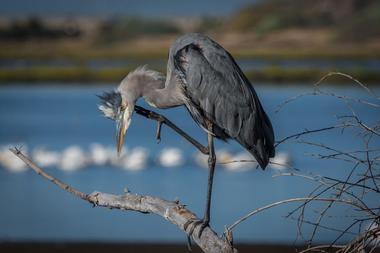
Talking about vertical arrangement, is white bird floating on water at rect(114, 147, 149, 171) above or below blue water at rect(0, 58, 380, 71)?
below

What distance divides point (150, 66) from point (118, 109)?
5857mm

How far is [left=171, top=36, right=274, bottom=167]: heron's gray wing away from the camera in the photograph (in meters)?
3.47

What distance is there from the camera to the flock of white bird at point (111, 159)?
8.49m

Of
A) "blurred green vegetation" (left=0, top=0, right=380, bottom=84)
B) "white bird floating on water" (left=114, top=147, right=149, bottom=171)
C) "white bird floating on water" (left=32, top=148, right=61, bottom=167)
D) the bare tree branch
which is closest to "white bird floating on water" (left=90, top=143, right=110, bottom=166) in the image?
"white bird floating on water" (left=114, top=147, right=149, bottom=171)

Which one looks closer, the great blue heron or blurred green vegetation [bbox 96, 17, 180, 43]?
the great blue heron

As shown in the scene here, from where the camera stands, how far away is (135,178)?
863 centimetres

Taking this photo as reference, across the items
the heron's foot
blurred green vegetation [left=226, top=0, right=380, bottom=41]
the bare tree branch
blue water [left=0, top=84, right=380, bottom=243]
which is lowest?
the heron's foot

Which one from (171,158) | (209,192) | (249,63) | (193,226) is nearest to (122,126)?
(209,192)

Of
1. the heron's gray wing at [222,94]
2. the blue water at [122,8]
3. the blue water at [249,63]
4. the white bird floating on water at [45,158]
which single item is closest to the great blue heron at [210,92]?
the heron's gray wing at [222,94]

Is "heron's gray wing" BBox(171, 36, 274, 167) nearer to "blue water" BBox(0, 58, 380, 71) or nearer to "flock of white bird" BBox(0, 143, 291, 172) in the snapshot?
"flock of white bird" BBox(0, 143, 291, 172)

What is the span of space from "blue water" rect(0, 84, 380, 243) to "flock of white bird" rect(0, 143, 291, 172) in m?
0.07

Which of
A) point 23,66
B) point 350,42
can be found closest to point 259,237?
point 350,42

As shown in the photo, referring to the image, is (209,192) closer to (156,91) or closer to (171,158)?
(156,91)

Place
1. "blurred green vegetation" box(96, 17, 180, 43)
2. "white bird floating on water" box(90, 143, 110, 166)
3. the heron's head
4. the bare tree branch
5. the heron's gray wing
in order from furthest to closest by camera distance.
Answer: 1. "blurred green vegetation" box(96, 17, 180, 43)
2. "white bird floating on water" box(90, 143, 110, 166)
3. the heron's gray wing
4. the heron's head
5. the bare tree branch
